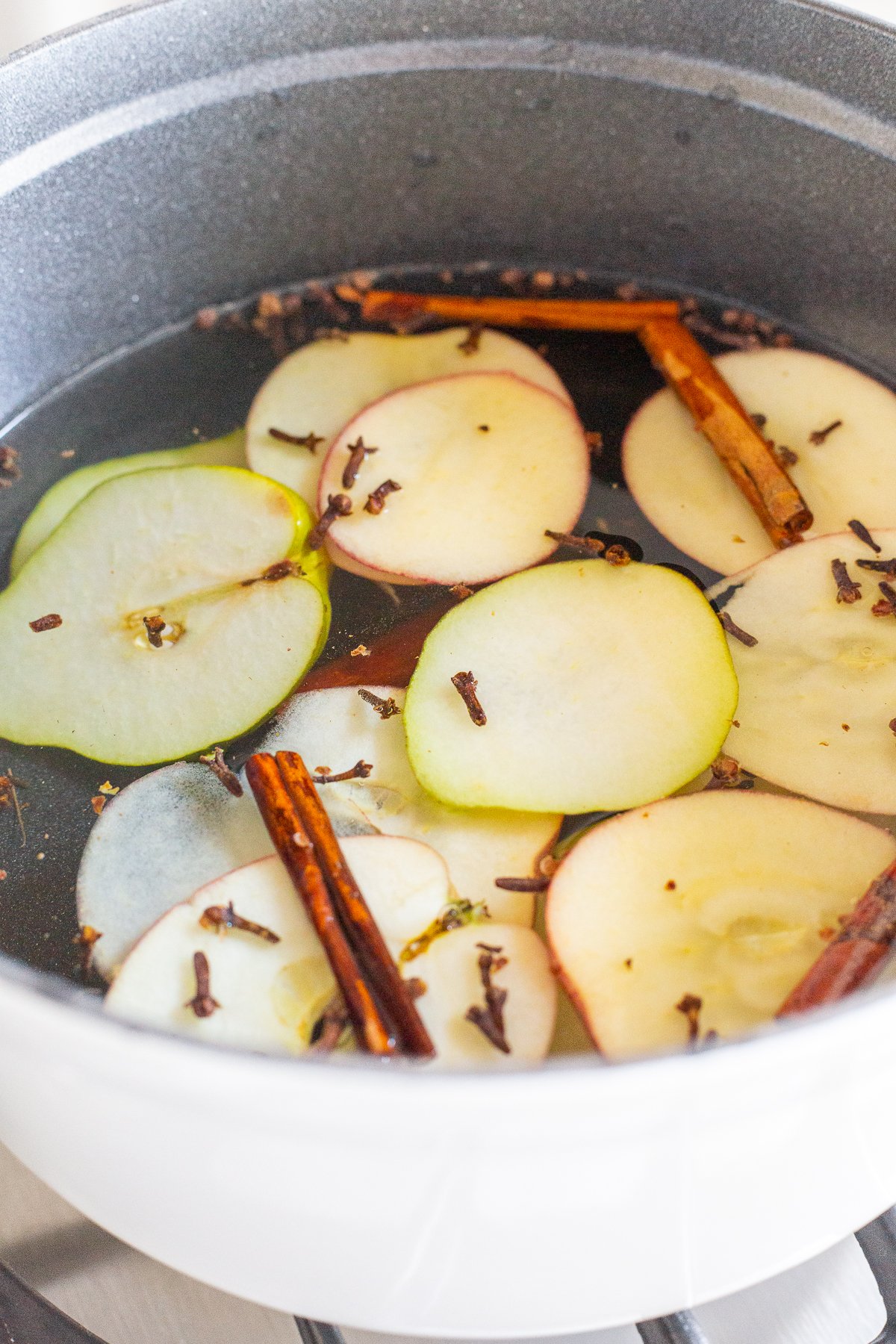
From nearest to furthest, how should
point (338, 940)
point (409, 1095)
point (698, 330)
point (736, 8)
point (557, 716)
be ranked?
point (409, 1095) → point (338, 940) → point (557, 716) → point (736, 8) → point (698, 330)

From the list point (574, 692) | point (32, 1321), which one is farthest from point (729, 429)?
point (32, 1321)

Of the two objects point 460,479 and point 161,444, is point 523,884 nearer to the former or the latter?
point 460,479

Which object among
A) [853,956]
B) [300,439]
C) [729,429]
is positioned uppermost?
[300,439]

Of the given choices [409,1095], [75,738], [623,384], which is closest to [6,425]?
[75,738]

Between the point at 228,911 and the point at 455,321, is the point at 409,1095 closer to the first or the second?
the point at 228,911

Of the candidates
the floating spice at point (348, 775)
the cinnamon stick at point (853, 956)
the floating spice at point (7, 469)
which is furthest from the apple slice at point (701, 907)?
the floating spice at point (7, 469)

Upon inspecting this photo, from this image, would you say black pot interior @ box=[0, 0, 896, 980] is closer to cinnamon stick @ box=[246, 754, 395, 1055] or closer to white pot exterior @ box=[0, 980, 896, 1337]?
cinnamon stick @ box=[246, 754, 395, 1055]
